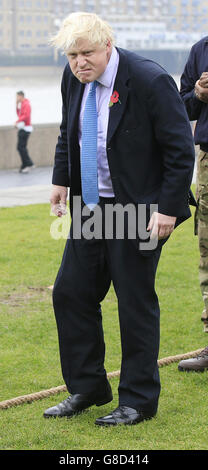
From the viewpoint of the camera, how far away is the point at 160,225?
3.91 metres

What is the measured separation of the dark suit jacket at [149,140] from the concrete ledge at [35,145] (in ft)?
51.7

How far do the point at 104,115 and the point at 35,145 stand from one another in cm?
1648

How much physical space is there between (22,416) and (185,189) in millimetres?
1383

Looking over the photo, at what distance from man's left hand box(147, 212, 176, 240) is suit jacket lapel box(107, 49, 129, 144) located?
41 cm

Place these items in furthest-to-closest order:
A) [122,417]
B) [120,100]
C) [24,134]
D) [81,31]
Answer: [24,134] < [122,417] < [120,100] < [81,31]

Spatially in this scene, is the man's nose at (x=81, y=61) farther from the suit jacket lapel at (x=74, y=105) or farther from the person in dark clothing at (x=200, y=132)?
the person in dark clothing at (x=200, y=132)

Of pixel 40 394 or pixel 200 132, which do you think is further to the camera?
pixel 200 132

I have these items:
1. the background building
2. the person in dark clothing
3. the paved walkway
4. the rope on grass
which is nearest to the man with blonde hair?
the rope on grass

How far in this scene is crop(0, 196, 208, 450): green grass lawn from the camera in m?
3.91

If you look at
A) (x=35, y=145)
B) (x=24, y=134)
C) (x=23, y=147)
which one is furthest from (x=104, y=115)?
(x=35, y=145)

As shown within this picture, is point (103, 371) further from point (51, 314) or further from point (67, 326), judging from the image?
point (51, 314)

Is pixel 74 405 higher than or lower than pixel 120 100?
lower

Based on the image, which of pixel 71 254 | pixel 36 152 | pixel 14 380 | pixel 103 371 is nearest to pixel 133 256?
pixel 71 254

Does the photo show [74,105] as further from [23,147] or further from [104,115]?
[23,147]
